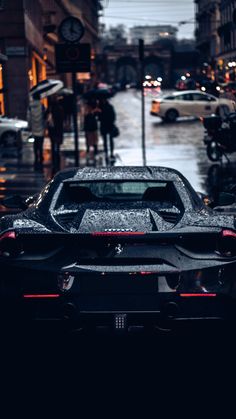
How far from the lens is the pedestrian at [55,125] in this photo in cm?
2330

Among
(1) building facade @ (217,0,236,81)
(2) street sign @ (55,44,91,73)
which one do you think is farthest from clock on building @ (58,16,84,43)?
(1) building facade @ (217,0,236,81)

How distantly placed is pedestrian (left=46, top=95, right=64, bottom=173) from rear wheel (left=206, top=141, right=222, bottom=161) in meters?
3.84

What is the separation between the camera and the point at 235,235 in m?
6.66

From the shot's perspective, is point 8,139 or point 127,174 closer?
point 127,174

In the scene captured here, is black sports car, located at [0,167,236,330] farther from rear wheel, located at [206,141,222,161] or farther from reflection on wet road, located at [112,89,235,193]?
rear wheel, located at [206,141,222,161]

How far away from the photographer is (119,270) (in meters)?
6.41

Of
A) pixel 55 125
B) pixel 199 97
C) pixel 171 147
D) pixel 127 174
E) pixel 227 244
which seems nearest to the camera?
pixel 227 244

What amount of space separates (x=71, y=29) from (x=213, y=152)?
22.1 ft

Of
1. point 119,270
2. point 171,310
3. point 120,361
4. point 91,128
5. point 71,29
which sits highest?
point 71,29

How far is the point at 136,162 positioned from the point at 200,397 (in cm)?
1828

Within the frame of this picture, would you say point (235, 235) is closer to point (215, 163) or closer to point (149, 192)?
point (149, 192)

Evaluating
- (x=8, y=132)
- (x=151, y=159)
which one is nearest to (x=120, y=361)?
(x=151, y=159)

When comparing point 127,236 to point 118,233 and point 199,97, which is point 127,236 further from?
point 199,97

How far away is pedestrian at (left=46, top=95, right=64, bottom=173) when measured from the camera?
76.4ft
